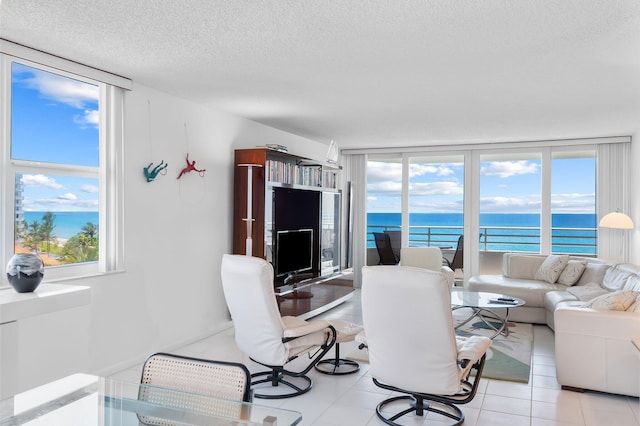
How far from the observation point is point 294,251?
5.93m

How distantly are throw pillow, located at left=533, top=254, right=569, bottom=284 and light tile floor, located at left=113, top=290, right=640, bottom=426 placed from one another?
2263 millimetres

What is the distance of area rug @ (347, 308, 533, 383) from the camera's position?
13.3ft

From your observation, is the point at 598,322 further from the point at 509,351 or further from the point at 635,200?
the point at 635,200

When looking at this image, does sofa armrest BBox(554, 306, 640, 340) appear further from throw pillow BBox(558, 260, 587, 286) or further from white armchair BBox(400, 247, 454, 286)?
white armchair BBox(400, 247, 454, 286)

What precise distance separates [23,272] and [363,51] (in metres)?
2.53

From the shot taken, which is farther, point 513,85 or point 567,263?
point 567,263

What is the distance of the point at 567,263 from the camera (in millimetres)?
6293

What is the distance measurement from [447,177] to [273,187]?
6082 millimetres

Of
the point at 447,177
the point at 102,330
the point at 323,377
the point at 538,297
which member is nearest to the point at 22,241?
the point at 102,330

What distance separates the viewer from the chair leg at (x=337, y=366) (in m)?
4.04

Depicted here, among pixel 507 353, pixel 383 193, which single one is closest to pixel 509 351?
pixel 507 353

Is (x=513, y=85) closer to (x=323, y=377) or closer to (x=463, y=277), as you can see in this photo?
(x=323, y=377)

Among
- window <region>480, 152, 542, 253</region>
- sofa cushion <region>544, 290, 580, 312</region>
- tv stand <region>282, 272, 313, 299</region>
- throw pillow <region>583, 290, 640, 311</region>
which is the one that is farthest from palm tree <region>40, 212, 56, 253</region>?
window <region>480, 152, 542, 253</region>

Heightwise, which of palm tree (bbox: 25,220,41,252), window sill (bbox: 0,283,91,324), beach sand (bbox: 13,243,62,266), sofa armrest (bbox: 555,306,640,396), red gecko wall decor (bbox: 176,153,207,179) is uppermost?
red gecko wall decor (bbox: 176,153,207,179)
